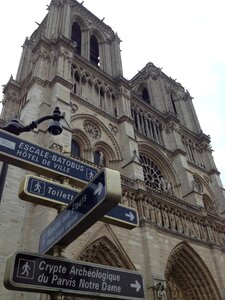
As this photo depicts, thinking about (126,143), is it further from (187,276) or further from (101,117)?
(187,276)

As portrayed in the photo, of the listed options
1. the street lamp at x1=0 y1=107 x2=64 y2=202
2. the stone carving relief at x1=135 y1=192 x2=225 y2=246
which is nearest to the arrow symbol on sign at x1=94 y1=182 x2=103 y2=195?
the street lamp at x1=0 y1=107 x2=64 y2=202

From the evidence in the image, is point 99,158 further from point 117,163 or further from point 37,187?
point 37,187

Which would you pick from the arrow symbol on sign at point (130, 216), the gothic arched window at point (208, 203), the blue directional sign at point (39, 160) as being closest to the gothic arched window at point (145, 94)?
the gothic arched window at point (208, 203)

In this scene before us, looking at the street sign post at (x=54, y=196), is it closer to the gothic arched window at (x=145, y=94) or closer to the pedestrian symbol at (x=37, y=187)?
the pedestrian symbol at (x=37, y=187)

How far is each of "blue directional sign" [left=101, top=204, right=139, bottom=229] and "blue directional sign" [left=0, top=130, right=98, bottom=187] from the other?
2.21 feet

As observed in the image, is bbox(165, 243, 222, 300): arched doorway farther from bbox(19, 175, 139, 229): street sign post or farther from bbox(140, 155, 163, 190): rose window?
bbox(19, 175, 139, 229): street sign post

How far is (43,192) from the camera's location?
3469mm

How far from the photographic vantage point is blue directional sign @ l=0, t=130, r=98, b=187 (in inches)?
150

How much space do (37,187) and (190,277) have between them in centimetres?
1418

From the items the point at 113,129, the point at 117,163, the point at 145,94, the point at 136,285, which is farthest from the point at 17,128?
the point at 145,94

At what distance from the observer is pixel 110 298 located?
3148mm

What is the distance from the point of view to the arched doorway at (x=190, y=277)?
1482cm

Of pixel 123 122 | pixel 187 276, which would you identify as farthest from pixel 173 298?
pixel 123 122

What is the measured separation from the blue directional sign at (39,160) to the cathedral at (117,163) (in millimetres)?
4829
